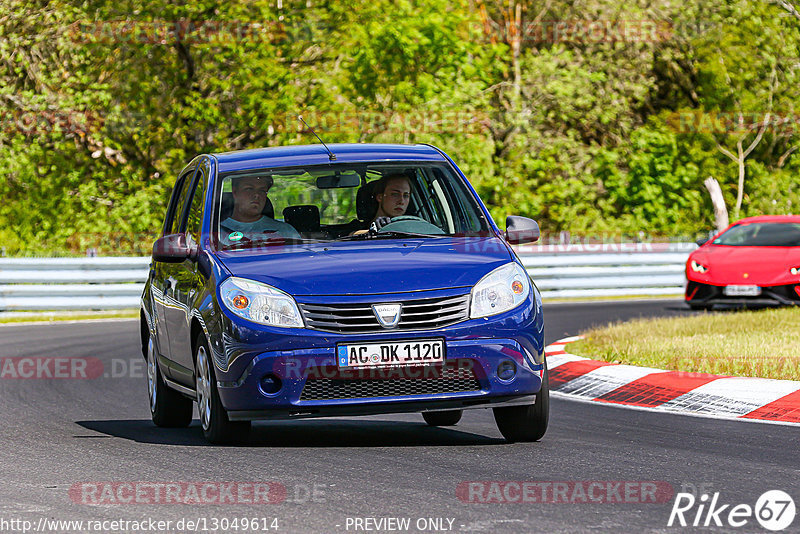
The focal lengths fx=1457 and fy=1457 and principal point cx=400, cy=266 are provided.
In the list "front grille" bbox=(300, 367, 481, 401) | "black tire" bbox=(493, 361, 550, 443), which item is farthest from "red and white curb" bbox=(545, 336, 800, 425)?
"front grille" bbox=(300, 367, 481, 401)

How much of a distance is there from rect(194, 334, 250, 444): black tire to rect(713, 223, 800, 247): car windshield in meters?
15.0

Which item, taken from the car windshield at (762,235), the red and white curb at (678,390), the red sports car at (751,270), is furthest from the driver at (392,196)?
the car windshield at (762,235)

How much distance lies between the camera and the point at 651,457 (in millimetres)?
7621

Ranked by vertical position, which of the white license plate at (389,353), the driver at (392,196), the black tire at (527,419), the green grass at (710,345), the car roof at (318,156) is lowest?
the green grass at (710,345)

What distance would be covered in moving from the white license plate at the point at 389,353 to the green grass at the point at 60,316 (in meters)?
16.4

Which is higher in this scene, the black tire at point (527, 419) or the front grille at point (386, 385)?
the front grille at point (386, 385)

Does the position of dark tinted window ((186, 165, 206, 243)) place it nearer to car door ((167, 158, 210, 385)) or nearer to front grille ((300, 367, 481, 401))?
car door ((167, 158, 210, 385))

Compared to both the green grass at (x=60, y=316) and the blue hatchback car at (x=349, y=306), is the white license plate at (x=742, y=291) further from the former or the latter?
the blue hatchback car at (x=349, y=306)

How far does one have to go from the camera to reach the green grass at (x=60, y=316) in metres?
23.2

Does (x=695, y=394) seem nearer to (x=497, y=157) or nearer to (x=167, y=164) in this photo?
(x=167, y=164)

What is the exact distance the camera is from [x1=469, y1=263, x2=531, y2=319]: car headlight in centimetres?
784

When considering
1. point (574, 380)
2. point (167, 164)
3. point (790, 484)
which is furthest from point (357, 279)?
point (167, 164)

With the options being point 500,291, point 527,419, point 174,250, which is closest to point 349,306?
point 500,291

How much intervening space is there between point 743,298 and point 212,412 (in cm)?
1380
